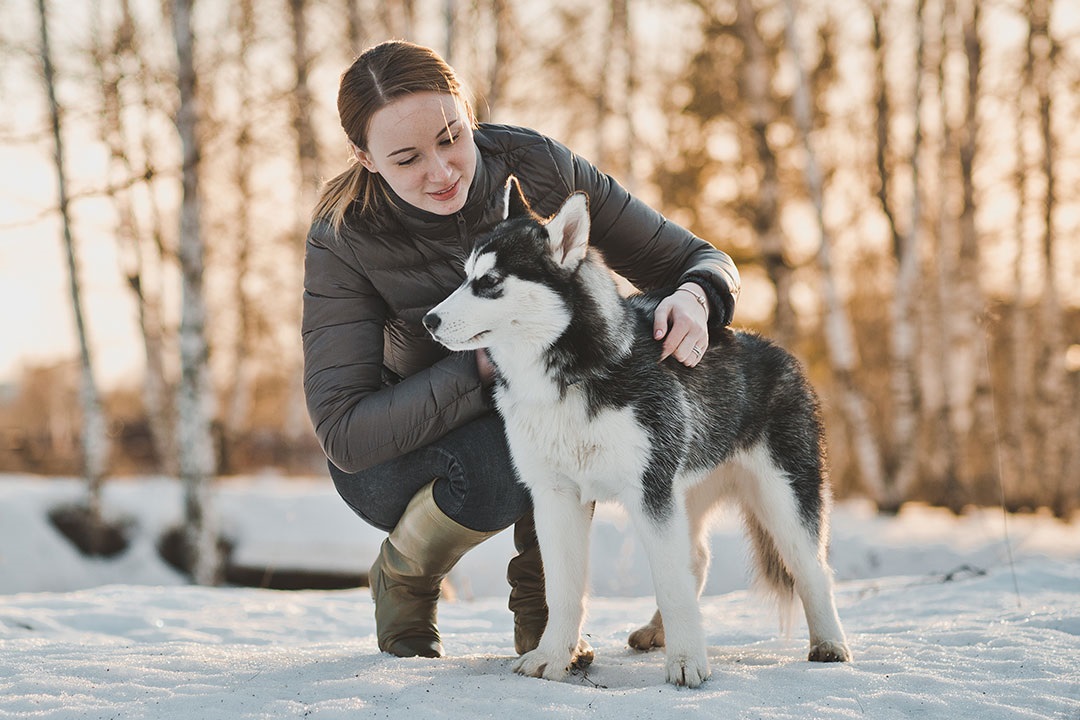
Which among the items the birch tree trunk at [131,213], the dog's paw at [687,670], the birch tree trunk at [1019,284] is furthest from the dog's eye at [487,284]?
the birch tree trunk at [1019,284]

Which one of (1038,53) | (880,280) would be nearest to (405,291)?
(1038,53)

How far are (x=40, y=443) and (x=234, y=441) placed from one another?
4.61m

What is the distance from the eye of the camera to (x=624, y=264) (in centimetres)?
354

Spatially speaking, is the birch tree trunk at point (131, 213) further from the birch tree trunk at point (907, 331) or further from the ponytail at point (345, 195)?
the birch tree trunk at point (907, 331)

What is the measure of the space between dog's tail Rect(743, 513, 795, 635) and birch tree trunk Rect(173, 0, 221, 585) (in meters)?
5.98

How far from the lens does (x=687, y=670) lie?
8.84ft

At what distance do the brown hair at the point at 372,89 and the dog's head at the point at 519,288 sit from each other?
1.68 ft

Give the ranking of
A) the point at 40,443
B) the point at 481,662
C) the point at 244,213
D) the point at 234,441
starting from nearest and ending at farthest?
the point at 481,662 < the point at 244,213 < the point at 234,441 < the point at 40,443

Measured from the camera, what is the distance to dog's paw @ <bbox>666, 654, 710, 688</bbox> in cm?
268

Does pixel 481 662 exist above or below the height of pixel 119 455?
below

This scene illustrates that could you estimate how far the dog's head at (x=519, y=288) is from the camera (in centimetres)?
274

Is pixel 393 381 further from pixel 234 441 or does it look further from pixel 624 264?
pixel 234 441

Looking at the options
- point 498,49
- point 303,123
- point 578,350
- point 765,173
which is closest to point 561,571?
point 578,350

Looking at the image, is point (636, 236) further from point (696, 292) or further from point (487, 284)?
point (487, 284)
